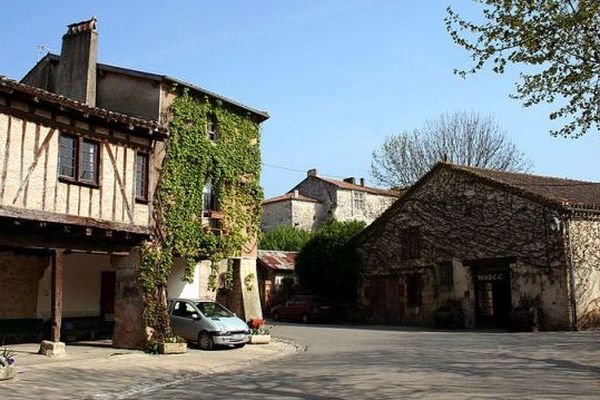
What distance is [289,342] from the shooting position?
2223 centimetres

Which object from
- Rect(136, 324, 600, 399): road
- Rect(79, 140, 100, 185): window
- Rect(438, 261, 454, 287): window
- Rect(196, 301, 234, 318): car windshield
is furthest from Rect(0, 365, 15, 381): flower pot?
Rect(438, 261, 454, 287): window

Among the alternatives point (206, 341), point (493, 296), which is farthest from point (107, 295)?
point (493, 296)

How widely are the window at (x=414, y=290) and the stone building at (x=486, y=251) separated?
0.05 metres

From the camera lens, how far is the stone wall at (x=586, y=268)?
2536 centimetres

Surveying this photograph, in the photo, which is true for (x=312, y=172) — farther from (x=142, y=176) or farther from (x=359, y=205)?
(x=142, y=176)

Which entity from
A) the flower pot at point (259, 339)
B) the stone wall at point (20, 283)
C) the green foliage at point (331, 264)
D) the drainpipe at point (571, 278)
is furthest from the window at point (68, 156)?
the green foliage at point (331, 264)

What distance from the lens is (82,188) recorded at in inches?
645

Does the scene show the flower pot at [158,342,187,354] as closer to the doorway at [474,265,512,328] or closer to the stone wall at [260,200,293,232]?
the doorway at [474,265,512,328]

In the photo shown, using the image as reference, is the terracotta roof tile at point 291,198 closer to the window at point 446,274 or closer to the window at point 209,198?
the window at point 446,274

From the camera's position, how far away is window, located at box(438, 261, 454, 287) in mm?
30189

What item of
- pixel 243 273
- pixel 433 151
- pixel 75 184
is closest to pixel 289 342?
pixel 243 273

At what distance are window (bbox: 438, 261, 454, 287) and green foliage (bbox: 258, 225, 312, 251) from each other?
1702cm

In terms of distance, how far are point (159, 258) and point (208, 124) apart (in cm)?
638

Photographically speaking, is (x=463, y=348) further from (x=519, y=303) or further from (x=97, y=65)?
(x=97, y=65)
